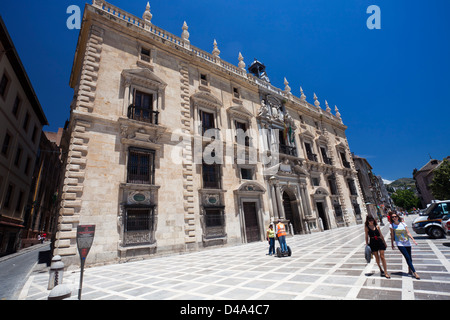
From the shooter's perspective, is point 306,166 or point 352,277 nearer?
point 352,277

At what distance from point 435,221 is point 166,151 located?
45.1 ft

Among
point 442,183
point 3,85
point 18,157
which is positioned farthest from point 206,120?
point 442,183

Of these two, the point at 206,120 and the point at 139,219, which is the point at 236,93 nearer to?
the point at 206,120

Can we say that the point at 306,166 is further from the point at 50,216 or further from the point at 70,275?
the point at 50,216

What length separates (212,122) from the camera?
610 inches

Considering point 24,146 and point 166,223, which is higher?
point 24,146

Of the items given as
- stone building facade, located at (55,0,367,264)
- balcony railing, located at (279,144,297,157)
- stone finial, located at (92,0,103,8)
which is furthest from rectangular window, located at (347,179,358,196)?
stone finial, located at (92,0,103,8)

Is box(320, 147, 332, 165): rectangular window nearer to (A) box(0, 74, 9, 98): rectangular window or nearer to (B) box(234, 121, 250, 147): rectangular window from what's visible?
(B) box(234, 121, 250, 147): rectangular window

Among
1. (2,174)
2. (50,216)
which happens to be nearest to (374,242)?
(2,174)

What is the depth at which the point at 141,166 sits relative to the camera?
36.9 feet

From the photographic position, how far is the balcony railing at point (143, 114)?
37.8ft

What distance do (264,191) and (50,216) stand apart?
33101mm

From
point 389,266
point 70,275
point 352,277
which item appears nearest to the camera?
point 352,277
